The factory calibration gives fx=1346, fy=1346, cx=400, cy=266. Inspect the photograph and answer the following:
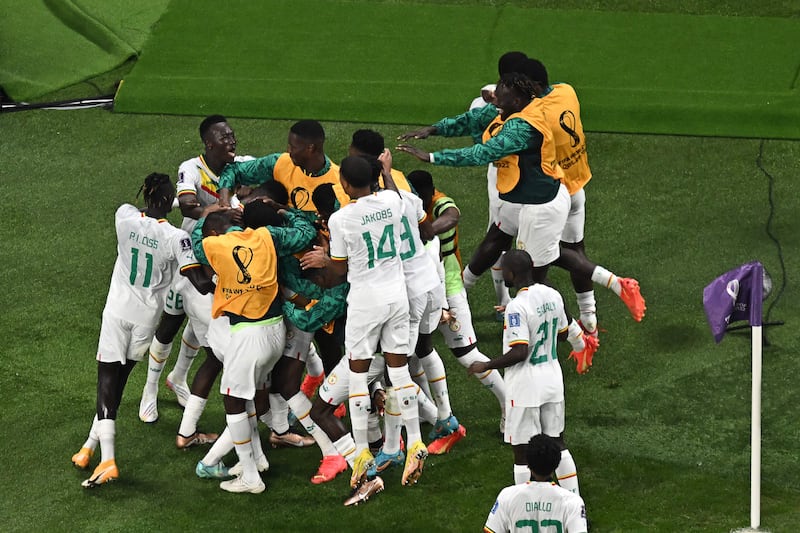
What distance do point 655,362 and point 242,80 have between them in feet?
19.7

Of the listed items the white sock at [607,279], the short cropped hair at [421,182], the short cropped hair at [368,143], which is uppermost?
the short cropped hair at [368,143]

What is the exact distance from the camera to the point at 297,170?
341 inches

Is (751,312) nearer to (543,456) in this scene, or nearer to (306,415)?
(543,456)

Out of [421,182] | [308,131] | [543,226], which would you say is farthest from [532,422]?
[308,131]

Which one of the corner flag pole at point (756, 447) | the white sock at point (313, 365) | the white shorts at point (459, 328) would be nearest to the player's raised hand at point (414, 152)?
the white shorts at point (459, 328)

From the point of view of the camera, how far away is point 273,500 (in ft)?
26.8

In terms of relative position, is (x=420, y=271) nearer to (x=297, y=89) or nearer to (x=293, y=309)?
(x=293, y=309)

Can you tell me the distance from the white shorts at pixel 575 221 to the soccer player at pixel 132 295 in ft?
9.71

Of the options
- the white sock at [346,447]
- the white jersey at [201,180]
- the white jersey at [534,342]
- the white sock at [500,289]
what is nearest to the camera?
the white jersey at [534,342]

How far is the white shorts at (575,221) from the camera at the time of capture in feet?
32.0

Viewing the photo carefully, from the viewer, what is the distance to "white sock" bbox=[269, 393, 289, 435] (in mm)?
8508

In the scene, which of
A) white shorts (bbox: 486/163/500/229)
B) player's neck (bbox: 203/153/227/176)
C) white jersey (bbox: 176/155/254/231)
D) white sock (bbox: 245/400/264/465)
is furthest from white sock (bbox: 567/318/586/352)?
player's neck (bbox: 203/153/227/176)

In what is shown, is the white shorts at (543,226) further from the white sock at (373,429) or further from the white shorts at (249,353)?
the white shorts at (249,353)

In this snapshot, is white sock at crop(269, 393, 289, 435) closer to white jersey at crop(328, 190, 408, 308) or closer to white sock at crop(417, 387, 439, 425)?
white sock at crop(417, 387, 439, 425)
